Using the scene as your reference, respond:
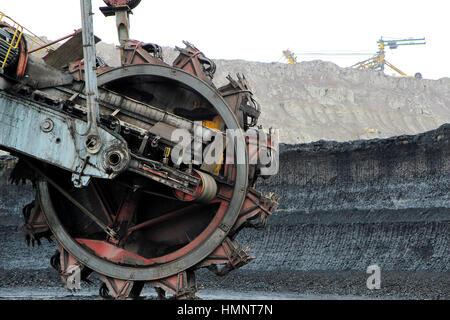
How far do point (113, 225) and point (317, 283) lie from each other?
8673mm

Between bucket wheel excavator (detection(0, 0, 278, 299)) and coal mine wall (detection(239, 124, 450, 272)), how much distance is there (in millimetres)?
9216

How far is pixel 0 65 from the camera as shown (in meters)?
8.97

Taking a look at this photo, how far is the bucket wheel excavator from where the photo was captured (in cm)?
892

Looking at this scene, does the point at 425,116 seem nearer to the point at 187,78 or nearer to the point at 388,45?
the point at 388,45

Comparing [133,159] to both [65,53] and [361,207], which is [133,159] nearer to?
[65,53]

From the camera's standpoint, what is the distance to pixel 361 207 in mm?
21016

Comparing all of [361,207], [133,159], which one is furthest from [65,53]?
[361,207]

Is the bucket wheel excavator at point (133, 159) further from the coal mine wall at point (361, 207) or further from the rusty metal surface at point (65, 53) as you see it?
the coal mine wall at point (361, 207)

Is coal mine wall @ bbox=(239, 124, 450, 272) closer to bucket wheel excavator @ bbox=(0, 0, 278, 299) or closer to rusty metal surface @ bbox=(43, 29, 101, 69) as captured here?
bucket wheel excavator @ bbox=(0, 0, 278, 299)

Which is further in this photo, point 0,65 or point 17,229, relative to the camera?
point 17,229

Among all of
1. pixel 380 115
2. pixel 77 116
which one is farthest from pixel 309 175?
pixel 380 115

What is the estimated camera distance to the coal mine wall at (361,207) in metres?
18.3

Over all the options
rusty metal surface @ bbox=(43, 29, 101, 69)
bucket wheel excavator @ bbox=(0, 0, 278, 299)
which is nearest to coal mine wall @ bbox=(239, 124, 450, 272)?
bucket wheel excavator @ bbox=(0, 0, 278, 299)

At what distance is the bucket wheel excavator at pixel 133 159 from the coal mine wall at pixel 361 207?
9216 millimetres
